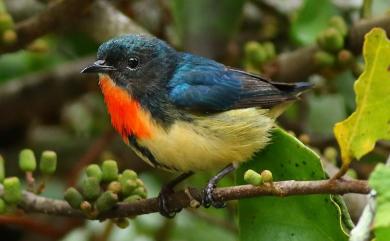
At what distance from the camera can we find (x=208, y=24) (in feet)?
11.4

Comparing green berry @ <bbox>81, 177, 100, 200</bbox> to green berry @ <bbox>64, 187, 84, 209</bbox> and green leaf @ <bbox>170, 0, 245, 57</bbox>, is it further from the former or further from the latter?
green leaf @ <bbox>170, 0, 245, 57</bbox>

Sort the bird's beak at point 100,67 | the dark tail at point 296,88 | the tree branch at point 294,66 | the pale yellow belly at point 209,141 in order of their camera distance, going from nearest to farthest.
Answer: the pale yellow belly at point 209,141 → the bird's beak at point 100,67 → the dark tail at point 296,88 → the tree branch at point 294,66

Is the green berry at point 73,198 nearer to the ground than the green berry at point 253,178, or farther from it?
nearer to the ground

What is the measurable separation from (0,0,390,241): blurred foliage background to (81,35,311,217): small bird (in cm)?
31

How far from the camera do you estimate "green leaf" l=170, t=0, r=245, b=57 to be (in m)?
3.42

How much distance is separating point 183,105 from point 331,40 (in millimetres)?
607

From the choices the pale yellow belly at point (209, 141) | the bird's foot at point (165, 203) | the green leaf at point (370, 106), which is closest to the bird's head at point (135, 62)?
the pale yellow belly at point (209, 141)

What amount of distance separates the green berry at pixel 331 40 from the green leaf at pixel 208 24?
1.69 feet

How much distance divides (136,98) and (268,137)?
47cm

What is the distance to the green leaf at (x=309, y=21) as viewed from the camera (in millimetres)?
3172

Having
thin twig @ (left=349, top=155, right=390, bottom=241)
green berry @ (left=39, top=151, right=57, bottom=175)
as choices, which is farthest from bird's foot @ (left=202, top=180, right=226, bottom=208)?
thin twig @ (left=349, top=155, right=390, bottom=241)

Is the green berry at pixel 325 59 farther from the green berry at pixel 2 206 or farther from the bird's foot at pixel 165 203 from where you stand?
the green berry at pixel 2 206

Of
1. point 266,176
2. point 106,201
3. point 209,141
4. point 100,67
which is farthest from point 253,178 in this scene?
point 100,67

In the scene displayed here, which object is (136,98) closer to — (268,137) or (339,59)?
(268,137)
